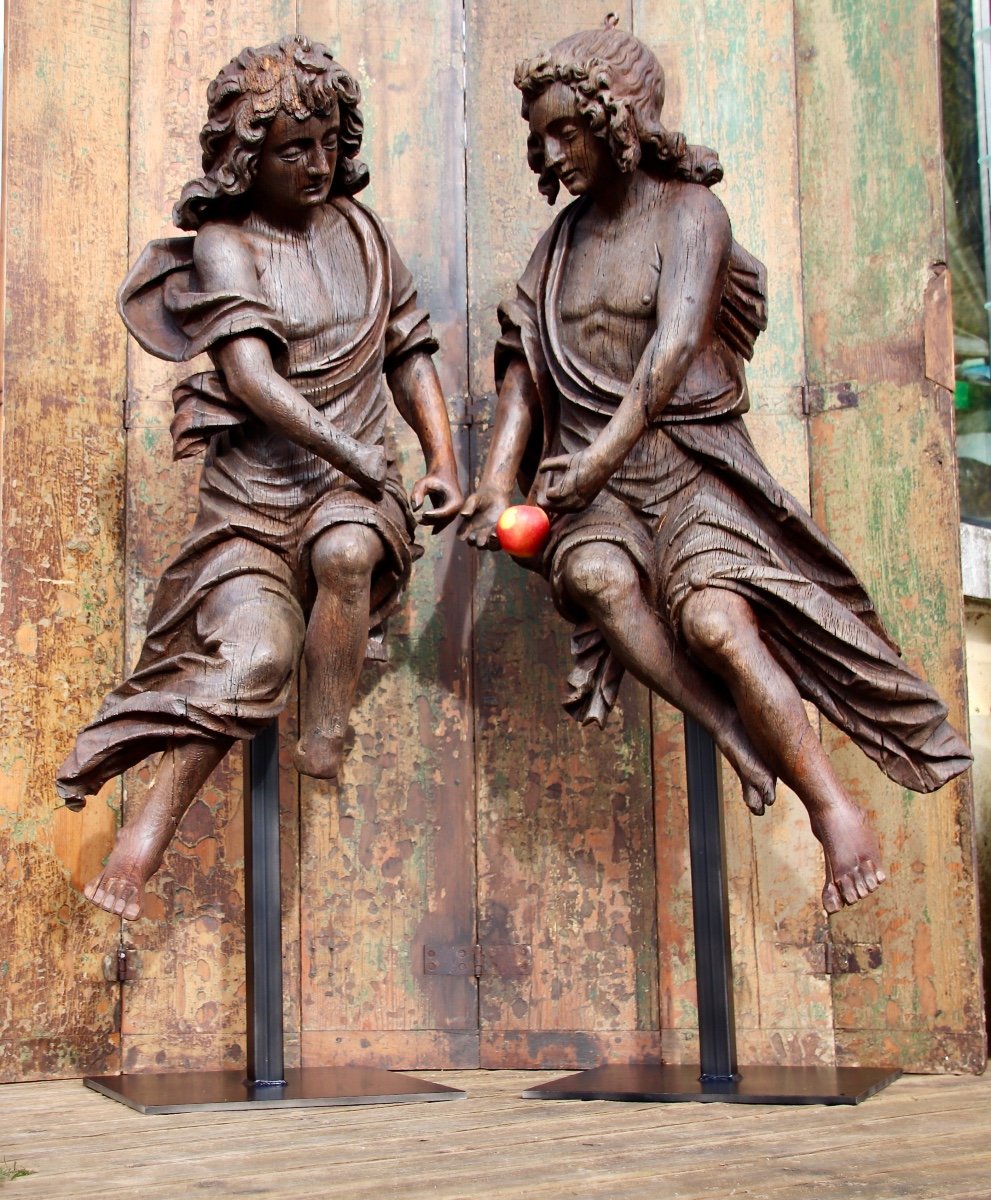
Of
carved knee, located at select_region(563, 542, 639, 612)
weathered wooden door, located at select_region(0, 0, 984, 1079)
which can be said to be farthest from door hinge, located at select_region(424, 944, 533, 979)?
carved knee, located at select_region(563, 542, 639, 612)

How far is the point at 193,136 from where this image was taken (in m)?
4.05

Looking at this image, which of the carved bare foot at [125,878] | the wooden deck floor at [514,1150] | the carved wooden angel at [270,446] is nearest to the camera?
the wooden deck floor at [514,1150]

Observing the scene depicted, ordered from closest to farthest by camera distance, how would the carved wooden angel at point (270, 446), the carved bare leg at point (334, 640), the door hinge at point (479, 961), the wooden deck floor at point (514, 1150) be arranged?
1. the wooden deck floor at point (514, 1150)
2. the carved wooden angel at point (270, 446)
3. the carved bare leg at point (334, 640)
4. the door hinge at point (479, 961)

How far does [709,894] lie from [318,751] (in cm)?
81

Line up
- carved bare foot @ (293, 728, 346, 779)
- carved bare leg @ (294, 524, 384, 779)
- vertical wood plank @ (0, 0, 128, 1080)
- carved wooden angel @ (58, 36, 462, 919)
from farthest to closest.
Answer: vertical wood plank @ (0, 0, 128, 1080) → carved bare foot @ (293, 728, 346, 779) → carved bare leg @ (294, 524, 384, 779) → carved wooden angel @ (58, 36, 462, 919)

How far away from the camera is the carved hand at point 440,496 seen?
3.37m

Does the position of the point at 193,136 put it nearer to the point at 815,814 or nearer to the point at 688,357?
the point at 688,357

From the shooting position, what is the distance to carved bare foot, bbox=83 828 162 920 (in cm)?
299

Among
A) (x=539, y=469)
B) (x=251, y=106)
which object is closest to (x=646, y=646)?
(x=539, y=469)

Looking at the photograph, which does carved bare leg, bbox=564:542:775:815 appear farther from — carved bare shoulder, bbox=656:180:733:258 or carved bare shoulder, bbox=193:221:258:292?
carved bare shoulder, bbox=193:221:258:292

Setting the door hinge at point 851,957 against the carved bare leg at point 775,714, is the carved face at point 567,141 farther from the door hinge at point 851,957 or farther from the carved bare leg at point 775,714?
the door hinge at point 851,957

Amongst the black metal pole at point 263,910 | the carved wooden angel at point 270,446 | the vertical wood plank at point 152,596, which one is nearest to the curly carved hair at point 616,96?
the carved wooden angel at point 270,446

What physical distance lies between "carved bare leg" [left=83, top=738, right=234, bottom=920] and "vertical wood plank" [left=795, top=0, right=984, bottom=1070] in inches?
58.7

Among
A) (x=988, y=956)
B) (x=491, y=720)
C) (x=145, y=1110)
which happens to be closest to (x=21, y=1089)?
(x=145, y=1110)
